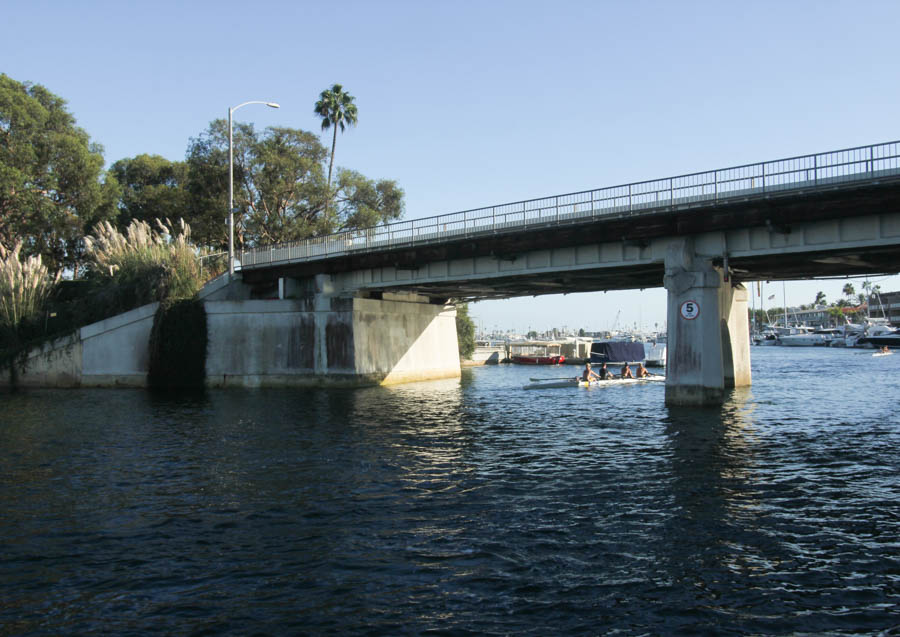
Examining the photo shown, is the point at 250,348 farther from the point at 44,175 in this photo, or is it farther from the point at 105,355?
the point at 44,175

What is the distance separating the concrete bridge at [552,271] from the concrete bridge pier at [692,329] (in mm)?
56

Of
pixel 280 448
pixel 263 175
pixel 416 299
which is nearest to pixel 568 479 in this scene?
pixel 280 448

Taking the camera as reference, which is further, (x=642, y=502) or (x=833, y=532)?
(x=642, y=502)

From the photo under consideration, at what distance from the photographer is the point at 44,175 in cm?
6175

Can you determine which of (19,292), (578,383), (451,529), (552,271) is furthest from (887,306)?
(451,529)

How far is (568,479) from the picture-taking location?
1652cm

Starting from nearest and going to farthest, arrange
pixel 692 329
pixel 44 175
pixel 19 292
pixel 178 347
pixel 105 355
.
Answer: 1. pixel 692 329
2. pixel 178 347
3. pixel 105 355
4. pixel 19 292
5. pixel 44 175

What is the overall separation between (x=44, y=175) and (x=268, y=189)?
1936 cm

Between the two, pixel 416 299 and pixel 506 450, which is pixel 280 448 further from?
pixel 416 299

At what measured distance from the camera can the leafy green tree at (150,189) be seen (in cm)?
7275

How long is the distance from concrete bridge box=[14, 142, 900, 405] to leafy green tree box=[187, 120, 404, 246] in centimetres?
2008

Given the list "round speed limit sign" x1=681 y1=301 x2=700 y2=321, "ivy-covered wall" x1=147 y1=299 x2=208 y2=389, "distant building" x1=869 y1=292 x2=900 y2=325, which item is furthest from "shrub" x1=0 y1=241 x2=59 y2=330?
"distant building" x1=869 y1=292 x2=900 y2=325

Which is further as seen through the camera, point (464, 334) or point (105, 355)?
point (464, 334)

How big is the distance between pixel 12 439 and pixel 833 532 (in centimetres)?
2385
